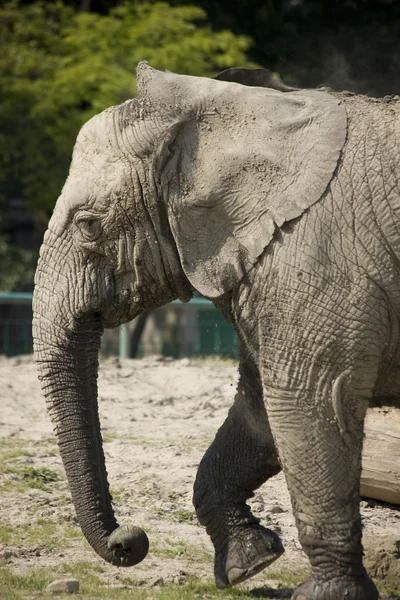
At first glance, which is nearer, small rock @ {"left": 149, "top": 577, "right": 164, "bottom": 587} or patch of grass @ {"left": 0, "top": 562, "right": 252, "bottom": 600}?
patch of grass @ {"left": 0, "top": 562, "right": 252, "bottom": 600}

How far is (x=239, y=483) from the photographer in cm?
624

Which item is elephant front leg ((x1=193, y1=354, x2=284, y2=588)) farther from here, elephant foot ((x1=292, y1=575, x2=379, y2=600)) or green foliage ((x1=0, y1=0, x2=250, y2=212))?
green foliage ((x1=0, y1=0, x2=250, y2=212))

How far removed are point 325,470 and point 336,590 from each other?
60 centimetres

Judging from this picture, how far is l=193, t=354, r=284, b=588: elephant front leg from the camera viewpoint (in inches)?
238

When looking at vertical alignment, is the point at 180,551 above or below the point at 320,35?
below

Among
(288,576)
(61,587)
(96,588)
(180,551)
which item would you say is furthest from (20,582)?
(288,576)

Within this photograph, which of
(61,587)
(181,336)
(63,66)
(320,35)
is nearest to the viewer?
(61,587)

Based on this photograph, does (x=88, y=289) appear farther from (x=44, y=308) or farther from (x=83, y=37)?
(x=83, y=37)

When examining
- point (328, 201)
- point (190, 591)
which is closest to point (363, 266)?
point (328, 201)

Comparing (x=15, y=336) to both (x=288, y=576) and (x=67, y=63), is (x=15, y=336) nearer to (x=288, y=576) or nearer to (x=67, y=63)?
(x=67, y=63)

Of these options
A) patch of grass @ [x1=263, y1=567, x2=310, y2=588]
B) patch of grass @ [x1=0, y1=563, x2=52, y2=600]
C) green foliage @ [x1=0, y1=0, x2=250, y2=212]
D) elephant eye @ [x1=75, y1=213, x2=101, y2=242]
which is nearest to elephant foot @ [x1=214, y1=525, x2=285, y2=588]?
patch of grass @ [x1=263, y1=567, x2=310, y2=588]

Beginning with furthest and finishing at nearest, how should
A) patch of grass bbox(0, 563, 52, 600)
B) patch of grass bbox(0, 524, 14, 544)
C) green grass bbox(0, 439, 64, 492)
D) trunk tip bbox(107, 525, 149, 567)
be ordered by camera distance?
green grass bbox(0, 439, 64, 492) → patch of grass bbox(0, 524, 14, 544) → patch of grass bbox(0, 563, 52, 600) → trunk tip bbox(107, 525, 149, 567)

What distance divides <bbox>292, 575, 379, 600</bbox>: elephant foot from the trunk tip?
2.62ft

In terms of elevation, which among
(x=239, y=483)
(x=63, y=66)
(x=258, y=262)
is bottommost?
(x=239, y=483)
